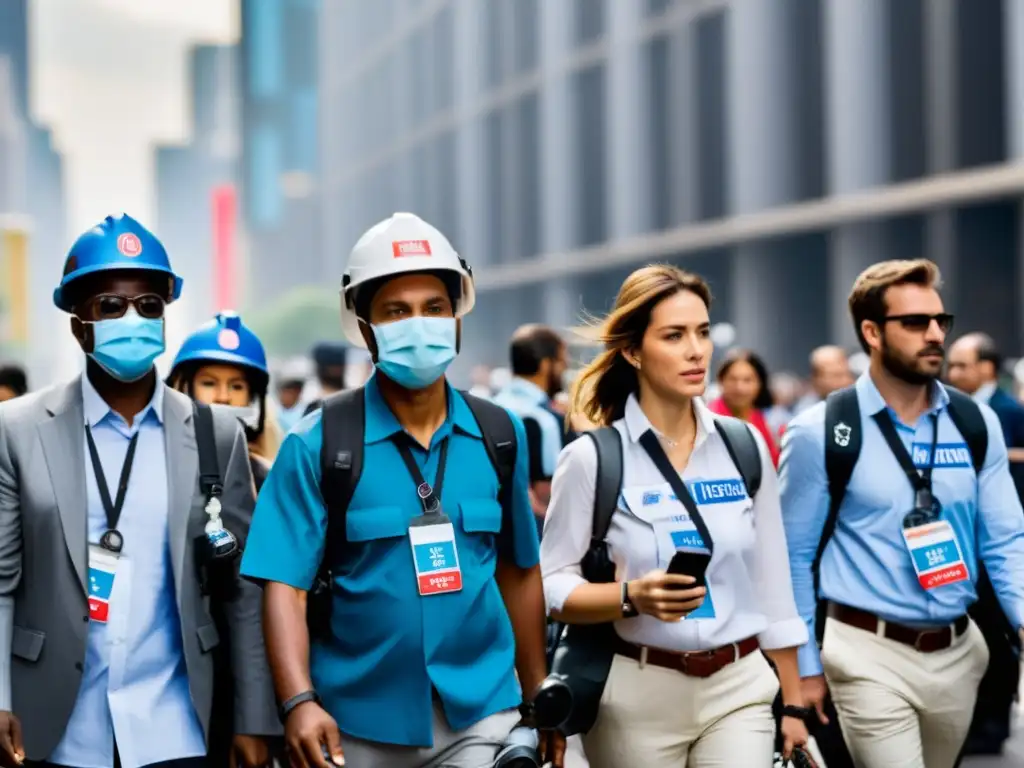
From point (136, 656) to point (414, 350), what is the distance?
998 mm

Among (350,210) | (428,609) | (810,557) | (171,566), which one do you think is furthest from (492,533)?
(350,210)

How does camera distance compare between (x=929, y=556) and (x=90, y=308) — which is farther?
(x=929, y=556)

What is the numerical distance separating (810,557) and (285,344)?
10312cm

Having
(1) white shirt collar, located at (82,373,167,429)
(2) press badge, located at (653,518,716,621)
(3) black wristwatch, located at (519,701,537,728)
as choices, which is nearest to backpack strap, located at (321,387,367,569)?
(1) white shirt collar, located at (82,373,167,429)

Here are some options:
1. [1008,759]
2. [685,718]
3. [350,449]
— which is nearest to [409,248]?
[350,449]

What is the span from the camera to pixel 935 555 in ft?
16.3

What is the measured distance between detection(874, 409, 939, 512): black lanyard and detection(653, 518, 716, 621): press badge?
3.38 ft

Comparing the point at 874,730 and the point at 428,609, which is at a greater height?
the point at 428,609

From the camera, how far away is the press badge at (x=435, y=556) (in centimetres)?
372

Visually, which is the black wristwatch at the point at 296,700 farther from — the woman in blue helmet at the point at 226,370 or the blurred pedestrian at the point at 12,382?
the blurred pedestrian at the point at 12,382

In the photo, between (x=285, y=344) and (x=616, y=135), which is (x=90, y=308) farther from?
(x=285, y=344)

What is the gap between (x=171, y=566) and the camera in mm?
3930

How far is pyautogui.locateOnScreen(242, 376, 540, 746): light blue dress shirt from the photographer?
3.72m

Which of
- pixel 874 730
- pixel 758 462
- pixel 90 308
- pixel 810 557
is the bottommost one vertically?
pixel 874 730
